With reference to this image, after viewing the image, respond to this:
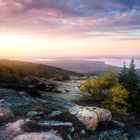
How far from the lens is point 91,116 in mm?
28578

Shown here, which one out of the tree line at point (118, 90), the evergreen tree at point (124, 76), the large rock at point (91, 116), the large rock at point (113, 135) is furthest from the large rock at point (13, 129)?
the evergreen tree at point (124, 76)

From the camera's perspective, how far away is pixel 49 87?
65188 millimetres

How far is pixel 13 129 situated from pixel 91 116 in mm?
6981

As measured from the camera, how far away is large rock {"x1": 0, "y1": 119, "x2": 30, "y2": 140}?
25.0 metres

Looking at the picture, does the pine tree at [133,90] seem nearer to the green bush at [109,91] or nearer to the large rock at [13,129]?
the green bush at [109,91]

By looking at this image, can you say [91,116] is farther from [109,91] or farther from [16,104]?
[109,91]

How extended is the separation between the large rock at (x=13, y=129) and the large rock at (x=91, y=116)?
489 centimetres

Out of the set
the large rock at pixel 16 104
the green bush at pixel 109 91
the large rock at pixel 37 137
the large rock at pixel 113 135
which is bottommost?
the green bush at pixel 109 91

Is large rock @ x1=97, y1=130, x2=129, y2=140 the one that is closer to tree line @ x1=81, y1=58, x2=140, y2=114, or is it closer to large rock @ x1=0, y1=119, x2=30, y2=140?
large rock @ x1=0, y1=119, x2=30, y2=140

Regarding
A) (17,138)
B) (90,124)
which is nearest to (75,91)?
(90,124)

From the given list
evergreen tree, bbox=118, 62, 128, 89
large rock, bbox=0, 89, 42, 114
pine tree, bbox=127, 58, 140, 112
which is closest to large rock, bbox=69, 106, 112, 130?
large rock, bbox=0, 89, 42, 114

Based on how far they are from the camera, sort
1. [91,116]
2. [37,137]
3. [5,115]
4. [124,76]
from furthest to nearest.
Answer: [124,76], [91,116], [5,115], [37,137]

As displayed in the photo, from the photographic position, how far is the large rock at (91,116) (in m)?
28.3

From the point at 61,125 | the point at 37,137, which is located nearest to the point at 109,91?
the point at 61,125
